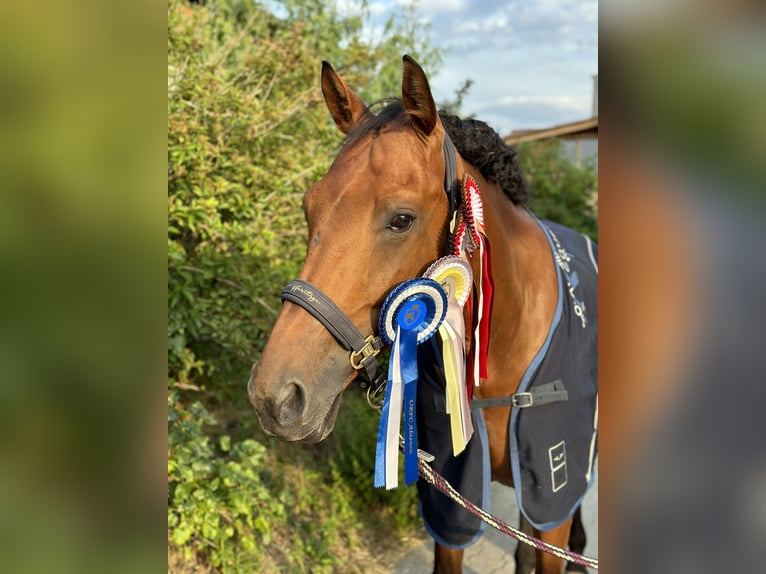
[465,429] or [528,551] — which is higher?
[465,429]

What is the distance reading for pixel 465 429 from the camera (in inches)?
69.9

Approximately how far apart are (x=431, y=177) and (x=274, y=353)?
0.65 metres

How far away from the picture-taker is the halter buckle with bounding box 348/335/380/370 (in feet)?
4.87

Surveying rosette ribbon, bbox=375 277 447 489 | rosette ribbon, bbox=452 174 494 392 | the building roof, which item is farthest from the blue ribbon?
the building roof

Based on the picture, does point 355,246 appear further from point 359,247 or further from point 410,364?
point 410,364

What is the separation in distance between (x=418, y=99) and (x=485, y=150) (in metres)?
0.45

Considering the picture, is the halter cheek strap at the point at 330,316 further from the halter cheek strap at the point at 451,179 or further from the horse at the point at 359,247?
the halter cheek strap at the point at 451,179

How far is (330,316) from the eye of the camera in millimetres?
1419
